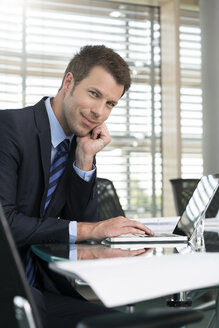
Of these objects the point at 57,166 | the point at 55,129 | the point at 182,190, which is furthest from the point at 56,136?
the point at 182,190

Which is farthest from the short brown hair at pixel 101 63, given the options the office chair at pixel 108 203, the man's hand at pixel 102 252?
the office chair at pixel 108 203

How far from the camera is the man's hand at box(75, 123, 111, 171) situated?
6.86 ft

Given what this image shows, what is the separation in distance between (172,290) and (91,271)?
0.53ft

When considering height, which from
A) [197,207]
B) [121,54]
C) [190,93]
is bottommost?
[197,207]

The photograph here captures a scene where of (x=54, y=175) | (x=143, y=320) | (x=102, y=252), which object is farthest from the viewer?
(x=54, y=175)

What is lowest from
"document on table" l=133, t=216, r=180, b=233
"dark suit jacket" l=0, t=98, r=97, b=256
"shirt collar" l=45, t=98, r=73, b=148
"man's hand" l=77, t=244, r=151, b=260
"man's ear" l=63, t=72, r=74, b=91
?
"document on table" l=133, t=216, r=180, b=233

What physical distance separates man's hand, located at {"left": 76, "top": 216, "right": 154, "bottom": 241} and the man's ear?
29.7 inches

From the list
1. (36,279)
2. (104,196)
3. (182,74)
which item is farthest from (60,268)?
(182,74)

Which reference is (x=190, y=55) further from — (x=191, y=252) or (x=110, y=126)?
(x=191, y=252)

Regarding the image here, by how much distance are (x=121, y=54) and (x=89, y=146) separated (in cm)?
310

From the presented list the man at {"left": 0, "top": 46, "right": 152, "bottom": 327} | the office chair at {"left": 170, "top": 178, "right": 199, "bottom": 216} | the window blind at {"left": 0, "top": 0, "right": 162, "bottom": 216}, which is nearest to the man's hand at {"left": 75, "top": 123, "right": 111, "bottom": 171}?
the man at {"left": 0, "top": 46, "right": 152, "bottom": 327}

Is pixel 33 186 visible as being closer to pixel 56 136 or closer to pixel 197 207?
pixel 56 136

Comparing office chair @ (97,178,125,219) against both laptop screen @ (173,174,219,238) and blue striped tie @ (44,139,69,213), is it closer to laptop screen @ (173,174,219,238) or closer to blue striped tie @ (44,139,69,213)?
blue striped tie @ (44,139,69,213)

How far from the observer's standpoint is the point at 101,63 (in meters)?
2.09
